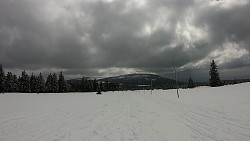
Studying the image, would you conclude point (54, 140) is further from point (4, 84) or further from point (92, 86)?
point (92, 86)

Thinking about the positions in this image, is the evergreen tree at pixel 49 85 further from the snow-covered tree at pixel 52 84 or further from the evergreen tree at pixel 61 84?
the evergreen tree at pixel 61 84

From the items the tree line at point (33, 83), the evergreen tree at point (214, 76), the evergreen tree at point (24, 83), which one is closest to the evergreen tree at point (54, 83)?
the tree line at point (33, 83)

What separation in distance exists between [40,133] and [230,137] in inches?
312

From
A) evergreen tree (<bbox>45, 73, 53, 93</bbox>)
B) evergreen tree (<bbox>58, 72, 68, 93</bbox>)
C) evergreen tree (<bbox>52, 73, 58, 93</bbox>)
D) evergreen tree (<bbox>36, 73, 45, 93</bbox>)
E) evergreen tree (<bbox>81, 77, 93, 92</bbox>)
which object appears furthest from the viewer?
evergreen tree (<bbox>81, 77, 93, 92</bbox>)

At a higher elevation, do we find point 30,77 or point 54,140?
point 30,77

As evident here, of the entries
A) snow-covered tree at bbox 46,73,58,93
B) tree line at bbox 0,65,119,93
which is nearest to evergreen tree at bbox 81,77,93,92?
tree line at bbox 0,65,119,93

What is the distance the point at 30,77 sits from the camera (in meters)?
97.3

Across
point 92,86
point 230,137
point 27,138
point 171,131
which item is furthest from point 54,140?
point 92,86

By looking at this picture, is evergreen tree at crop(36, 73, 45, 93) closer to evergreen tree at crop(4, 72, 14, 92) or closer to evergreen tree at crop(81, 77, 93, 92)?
evergreen tree at crop(4, 72, 14, 92)

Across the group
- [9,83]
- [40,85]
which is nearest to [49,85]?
→ [40,85]

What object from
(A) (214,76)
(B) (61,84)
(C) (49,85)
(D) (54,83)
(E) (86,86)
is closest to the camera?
(A) (214,76)

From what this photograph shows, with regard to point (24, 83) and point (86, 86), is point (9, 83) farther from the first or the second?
point (86, 86)

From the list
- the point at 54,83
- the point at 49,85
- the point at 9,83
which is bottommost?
the point at 49,85

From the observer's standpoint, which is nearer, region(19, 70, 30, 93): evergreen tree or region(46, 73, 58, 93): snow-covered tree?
region(19, 70, 30, 93): evergreen tree
